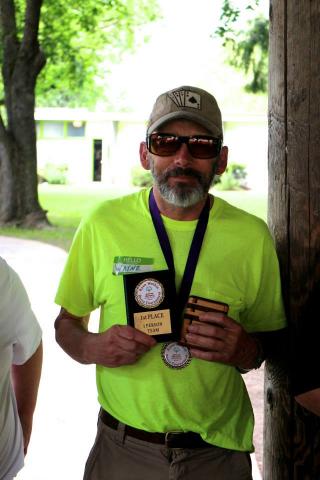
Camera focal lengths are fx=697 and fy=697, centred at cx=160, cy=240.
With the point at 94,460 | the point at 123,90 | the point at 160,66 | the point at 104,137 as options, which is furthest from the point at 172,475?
the point at 123,90

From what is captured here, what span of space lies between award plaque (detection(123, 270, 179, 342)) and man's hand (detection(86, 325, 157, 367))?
0.03 meters

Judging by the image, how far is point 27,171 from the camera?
1873cm

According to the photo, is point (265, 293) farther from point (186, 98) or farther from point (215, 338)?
point (186, 98)

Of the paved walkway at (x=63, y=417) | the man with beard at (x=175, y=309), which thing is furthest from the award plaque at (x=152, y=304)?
the paved walkway at (x=63, y=417)

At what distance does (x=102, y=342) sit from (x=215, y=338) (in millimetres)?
367

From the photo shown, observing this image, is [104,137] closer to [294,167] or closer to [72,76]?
[72,76]

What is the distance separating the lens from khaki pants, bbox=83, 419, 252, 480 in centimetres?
226

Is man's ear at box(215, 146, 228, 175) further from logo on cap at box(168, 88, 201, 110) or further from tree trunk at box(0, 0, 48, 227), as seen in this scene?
tree trunk at box(0, 0, 48, 227)

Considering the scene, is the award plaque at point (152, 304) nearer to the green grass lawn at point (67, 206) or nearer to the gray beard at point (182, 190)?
the gray beard at point (182, 190)

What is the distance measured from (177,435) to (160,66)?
227ft

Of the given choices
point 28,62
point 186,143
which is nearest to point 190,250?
point 186,143

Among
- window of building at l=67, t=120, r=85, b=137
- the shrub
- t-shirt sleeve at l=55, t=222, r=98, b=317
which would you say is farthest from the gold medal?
window of building at l=67, t=120, r=85, b=137

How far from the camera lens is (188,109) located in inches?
92.5

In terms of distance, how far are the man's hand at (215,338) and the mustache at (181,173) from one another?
18.9 inches
